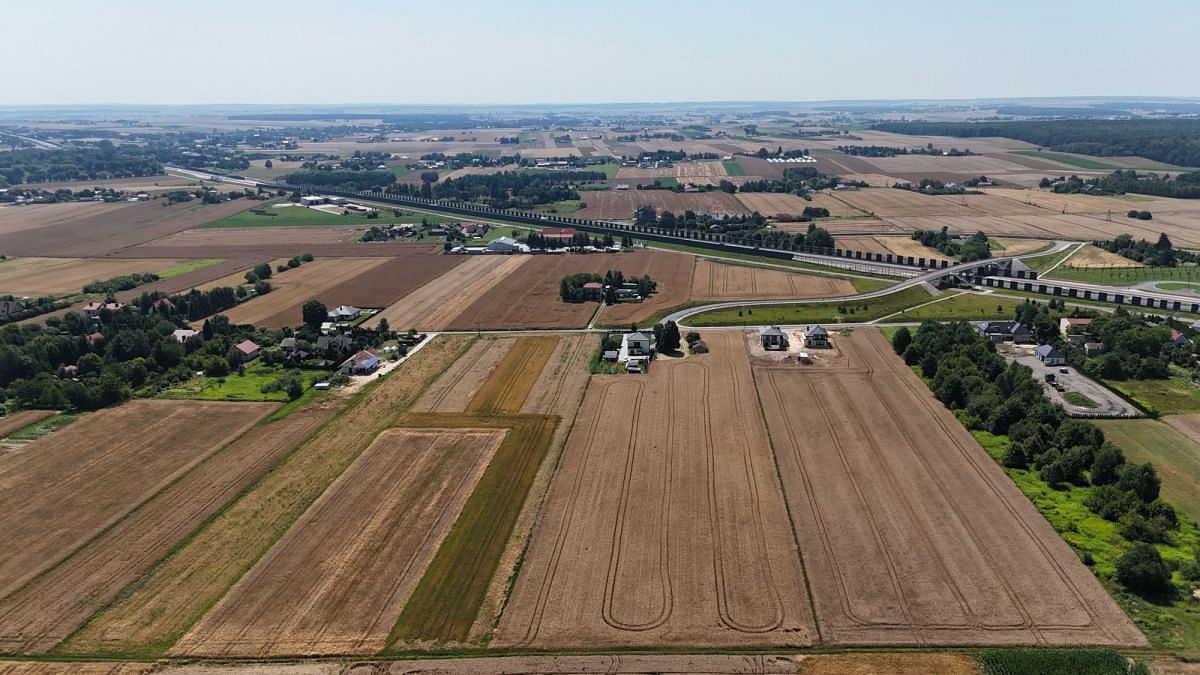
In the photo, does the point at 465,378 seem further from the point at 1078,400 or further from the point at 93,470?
the point at 1078,400

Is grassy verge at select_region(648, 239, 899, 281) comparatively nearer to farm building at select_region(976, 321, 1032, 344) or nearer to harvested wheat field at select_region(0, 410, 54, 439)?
farm building at select_region(976, 321, 1032, 344)

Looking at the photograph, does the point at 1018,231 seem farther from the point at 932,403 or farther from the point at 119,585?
the point at 119,585

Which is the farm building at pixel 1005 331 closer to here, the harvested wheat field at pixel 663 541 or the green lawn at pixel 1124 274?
the harvested wheat field at pixel 663 541

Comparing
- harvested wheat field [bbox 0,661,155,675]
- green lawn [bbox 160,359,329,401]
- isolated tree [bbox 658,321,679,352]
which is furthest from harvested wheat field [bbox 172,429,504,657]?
isolated tree [bbox 658,321,679,352]

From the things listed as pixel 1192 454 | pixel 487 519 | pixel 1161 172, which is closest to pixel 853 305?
pixel 1192 454

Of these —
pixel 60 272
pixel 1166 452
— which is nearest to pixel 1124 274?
pixel 1166 452

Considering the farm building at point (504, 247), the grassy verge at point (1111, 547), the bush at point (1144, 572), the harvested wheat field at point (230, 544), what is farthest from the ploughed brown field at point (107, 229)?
the bush at point (1144, 572)
